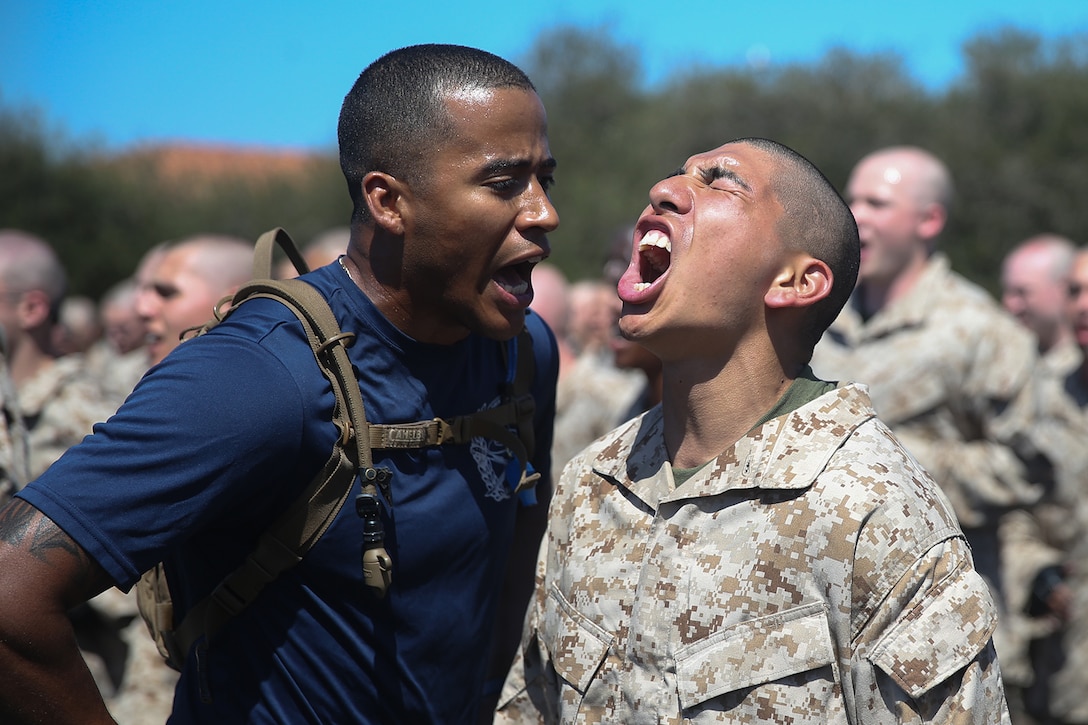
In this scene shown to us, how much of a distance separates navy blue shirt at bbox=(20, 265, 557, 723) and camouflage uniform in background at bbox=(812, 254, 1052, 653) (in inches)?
130

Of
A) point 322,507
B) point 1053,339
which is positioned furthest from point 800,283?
point 1053,339

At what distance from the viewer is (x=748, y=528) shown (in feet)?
8.21

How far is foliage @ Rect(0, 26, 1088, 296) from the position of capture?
25.6 m

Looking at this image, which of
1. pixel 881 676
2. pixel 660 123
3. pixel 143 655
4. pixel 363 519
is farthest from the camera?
pixel 660 123

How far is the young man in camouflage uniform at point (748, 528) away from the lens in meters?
2.32

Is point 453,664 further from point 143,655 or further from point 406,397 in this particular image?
point 143,655

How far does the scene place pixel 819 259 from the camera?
2822 mm

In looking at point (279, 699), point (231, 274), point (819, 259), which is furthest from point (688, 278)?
point (231, 274)

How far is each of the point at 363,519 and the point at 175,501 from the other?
46 cm

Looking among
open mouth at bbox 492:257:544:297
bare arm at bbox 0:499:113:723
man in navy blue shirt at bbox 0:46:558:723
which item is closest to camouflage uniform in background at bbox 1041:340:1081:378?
open mouth at bbox 492:257:544:297

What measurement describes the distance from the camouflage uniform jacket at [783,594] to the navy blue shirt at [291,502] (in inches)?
13.6

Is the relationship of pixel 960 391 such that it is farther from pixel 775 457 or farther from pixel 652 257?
pixel 775 457

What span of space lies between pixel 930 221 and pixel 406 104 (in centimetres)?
433

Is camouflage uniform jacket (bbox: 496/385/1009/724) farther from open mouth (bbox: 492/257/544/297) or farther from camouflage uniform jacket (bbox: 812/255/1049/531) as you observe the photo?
camouflage uniform jacket (bbox: 812/255/1049/531)
